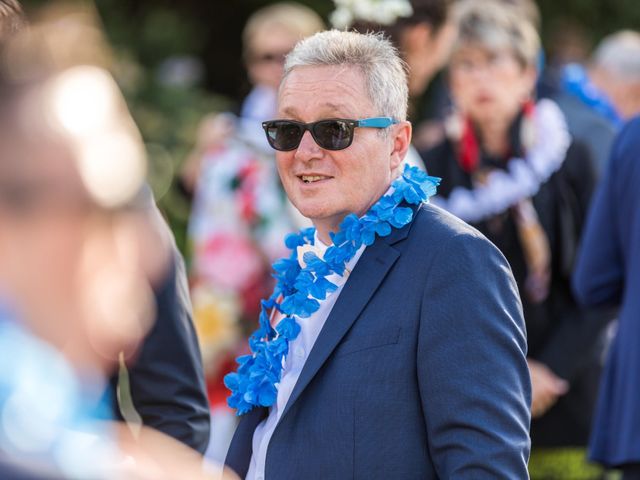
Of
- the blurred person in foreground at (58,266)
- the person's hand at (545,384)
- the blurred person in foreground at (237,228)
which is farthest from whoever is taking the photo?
the blurred person in foreground at (237,228)

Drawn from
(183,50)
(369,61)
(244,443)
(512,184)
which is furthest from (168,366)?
(183,50)

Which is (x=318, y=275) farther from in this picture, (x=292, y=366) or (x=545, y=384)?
(x=545, y=384)

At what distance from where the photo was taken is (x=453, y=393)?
2.50 meters

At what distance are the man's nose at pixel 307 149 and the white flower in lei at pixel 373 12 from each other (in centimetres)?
164

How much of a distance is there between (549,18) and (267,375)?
1019 cm

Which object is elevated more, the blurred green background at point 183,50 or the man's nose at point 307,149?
the man's nose at point 307,149

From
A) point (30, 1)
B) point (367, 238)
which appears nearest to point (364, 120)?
point (367, 238)

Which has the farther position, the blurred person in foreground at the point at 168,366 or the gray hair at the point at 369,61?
the blurred person in foreground at the point at 168,366

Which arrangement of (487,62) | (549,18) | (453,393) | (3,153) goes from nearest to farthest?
(3,153), (453,393), (487,62), (549,18)

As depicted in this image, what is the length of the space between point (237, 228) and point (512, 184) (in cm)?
124

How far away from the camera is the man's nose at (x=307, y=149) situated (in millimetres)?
2932

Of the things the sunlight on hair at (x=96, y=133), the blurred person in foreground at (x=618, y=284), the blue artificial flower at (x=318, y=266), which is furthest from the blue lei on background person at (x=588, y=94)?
the sunlight on hair at (x=96, y=133)

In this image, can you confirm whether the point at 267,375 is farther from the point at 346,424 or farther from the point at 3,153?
the point at 3,153

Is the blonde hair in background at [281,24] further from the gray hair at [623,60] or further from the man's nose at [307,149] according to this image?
the man's nose at [307,149]
